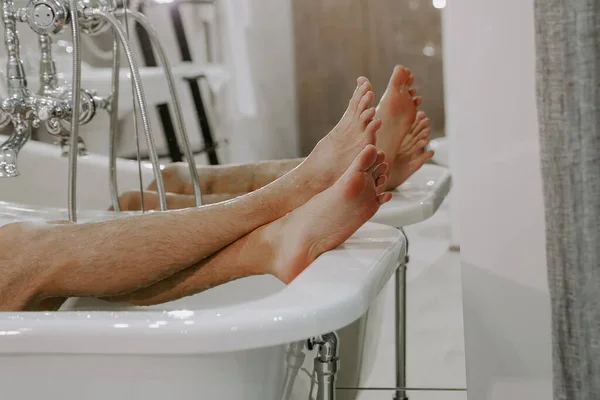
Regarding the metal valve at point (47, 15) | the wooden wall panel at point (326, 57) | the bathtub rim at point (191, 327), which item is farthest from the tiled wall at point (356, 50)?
the bathtub rim at point (191, 327)

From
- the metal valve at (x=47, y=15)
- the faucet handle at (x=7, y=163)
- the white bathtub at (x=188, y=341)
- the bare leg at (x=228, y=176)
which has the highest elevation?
the metal valve at (x=47, y=15)

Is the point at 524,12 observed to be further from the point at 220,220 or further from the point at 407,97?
the point at 220,220

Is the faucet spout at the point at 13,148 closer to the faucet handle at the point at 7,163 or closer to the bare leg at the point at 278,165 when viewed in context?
the faucet handle at the point at 7,163

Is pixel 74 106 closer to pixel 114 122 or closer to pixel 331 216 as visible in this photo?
pixel 114 122

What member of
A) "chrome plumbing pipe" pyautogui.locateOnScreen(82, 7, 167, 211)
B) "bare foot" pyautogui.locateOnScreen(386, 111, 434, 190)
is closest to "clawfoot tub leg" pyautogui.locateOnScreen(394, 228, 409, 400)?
"bare foot" pyautogui.locateOnScreen(386, 111, 434, 190)

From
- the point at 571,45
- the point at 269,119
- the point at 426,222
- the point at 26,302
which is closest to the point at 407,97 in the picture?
the point at 426,222

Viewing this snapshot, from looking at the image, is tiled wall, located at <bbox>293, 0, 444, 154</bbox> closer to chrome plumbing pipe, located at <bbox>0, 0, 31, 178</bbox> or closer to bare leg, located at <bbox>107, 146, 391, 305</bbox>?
chrome plumbing pipe, located at <bbox>0, 0, 31, 178</bbox>

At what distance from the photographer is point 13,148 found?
4.93 feet

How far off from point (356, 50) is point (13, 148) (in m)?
0.73

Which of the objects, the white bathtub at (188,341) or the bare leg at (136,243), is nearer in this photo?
the white bathtub at (188,341)

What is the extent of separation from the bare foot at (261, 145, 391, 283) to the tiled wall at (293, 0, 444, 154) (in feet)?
2.29

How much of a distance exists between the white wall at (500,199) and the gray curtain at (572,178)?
0.30 m

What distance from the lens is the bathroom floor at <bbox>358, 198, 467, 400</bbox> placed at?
1612 mm

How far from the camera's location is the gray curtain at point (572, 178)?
92cm
